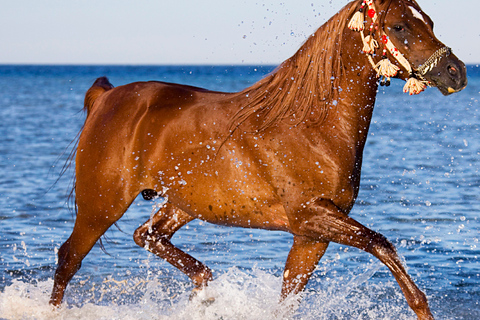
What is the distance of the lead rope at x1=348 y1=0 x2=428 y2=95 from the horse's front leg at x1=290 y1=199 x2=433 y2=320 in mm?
819

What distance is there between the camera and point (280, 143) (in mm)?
3945

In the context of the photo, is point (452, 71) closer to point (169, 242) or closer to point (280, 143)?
point (280, 143)

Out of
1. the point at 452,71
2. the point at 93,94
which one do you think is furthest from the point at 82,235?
the point at 452,71

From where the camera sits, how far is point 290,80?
3990 mm

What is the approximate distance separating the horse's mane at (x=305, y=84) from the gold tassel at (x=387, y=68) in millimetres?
271

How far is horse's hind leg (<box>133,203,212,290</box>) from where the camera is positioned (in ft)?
15.2

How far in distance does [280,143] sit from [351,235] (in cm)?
73

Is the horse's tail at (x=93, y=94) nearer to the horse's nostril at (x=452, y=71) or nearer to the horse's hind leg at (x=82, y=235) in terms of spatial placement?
the horse's hind leg at (x=82, y=235)

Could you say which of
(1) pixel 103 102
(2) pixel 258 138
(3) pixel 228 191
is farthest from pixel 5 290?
(2) pixel 258 138

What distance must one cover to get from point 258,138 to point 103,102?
135cm

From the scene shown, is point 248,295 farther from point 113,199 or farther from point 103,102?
point 103,102

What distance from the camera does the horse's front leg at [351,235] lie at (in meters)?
3.44

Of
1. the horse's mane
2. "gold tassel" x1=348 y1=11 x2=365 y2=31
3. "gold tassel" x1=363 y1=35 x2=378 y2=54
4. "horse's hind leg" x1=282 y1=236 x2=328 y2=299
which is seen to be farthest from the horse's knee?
"gold tassel" x1=348 y1=11 x2=365 y2=31

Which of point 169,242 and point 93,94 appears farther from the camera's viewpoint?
point 93,94
